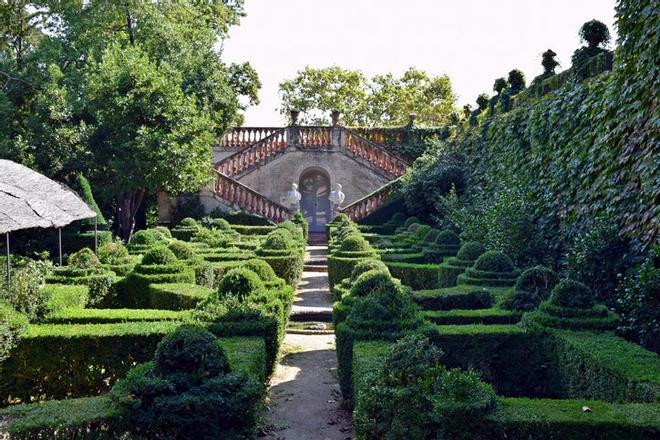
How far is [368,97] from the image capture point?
45406 millimetres

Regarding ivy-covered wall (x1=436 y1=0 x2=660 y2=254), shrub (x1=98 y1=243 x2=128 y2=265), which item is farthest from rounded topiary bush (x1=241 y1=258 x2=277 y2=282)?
ivy-covered wall (x1=436 y1=0 x2=660 y2=254)

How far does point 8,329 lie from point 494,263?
7.82 m

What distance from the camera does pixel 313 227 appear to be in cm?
3494

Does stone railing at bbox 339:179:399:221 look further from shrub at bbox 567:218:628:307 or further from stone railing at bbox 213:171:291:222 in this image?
shrub at bbox 567:218:628:307

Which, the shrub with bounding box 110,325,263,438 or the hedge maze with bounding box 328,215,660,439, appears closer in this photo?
the hedge maze with bounding box 328,215,660,439

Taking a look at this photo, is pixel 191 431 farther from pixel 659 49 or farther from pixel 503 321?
pixel 659 49

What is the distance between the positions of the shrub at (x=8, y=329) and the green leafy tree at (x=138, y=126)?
47.0ft

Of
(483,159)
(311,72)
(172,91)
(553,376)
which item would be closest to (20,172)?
(172,91)

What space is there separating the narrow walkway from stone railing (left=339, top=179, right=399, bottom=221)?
14.6 metres

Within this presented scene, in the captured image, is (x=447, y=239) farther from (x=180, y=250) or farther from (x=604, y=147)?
(x=180, y=250)

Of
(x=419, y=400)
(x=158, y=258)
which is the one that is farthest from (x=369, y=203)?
(x=419, y=400)

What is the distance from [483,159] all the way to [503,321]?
13835 millimetres

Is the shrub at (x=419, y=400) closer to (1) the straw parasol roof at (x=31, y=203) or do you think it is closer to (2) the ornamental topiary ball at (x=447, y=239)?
(1) the straw parasol roof at (x=31, y=203)

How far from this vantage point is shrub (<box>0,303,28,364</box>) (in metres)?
8.45
